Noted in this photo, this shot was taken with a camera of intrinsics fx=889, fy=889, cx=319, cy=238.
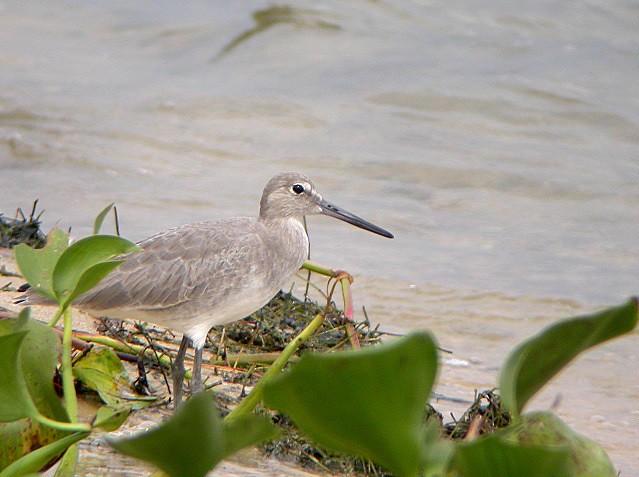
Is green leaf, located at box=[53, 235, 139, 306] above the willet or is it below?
above

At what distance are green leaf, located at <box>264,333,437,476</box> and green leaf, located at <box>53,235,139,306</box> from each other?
881mm

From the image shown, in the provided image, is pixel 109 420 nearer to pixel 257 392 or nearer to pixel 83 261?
pixel 257 392

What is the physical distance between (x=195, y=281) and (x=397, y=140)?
7359 millimetres

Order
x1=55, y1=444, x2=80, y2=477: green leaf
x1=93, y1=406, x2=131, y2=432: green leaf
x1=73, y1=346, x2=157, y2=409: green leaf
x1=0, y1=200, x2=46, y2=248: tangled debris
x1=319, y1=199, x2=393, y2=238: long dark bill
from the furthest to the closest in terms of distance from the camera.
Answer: x1=0, y1=200, x2=46, y2=248: tangled debris
x1=319, y1=199, x2=393, y2=238: long dark bill
x1=73, y1=346, x2=157, y2=409: green leaf
x1=55, y1=444, x2=80, y2=477: green leaf
x1=93, y1=406, x2=131, y2=432: green leaf

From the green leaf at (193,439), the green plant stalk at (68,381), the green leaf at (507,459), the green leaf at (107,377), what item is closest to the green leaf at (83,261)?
the green plant stalk at (68,381)

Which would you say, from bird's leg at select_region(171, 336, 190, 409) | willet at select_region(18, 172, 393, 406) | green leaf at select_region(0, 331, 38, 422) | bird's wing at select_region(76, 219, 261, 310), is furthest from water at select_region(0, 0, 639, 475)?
green leaf at select_region(0, 331, 38, 422)

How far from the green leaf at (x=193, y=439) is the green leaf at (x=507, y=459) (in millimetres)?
306

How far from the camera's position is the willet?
456 centimetres

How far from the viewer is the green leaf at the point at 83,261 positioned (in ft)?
6.82

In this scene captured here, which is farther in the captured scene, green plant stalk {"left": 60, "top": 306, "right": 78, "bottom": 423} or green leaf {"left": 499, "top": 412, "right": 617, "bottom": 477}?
green plant stalk {"left": 60, "top": 306, "right": 78, "bottom": 423}

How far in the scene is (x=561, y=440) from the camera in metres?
1.64

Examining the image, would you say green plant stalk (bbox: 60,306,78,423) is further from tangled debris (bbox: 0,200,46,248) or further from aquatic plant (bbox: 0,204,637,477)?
tangled debris (bbox: 0,200,46,248)

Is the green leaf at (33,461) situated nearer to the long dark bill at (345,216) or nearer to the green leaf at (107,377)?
the green leaf at (107,377)

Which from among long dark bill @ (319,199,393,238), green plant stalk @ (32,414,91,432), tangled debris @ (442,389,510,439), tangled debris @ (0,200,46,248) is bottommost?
tangled debris @ (0,200,46,248)
